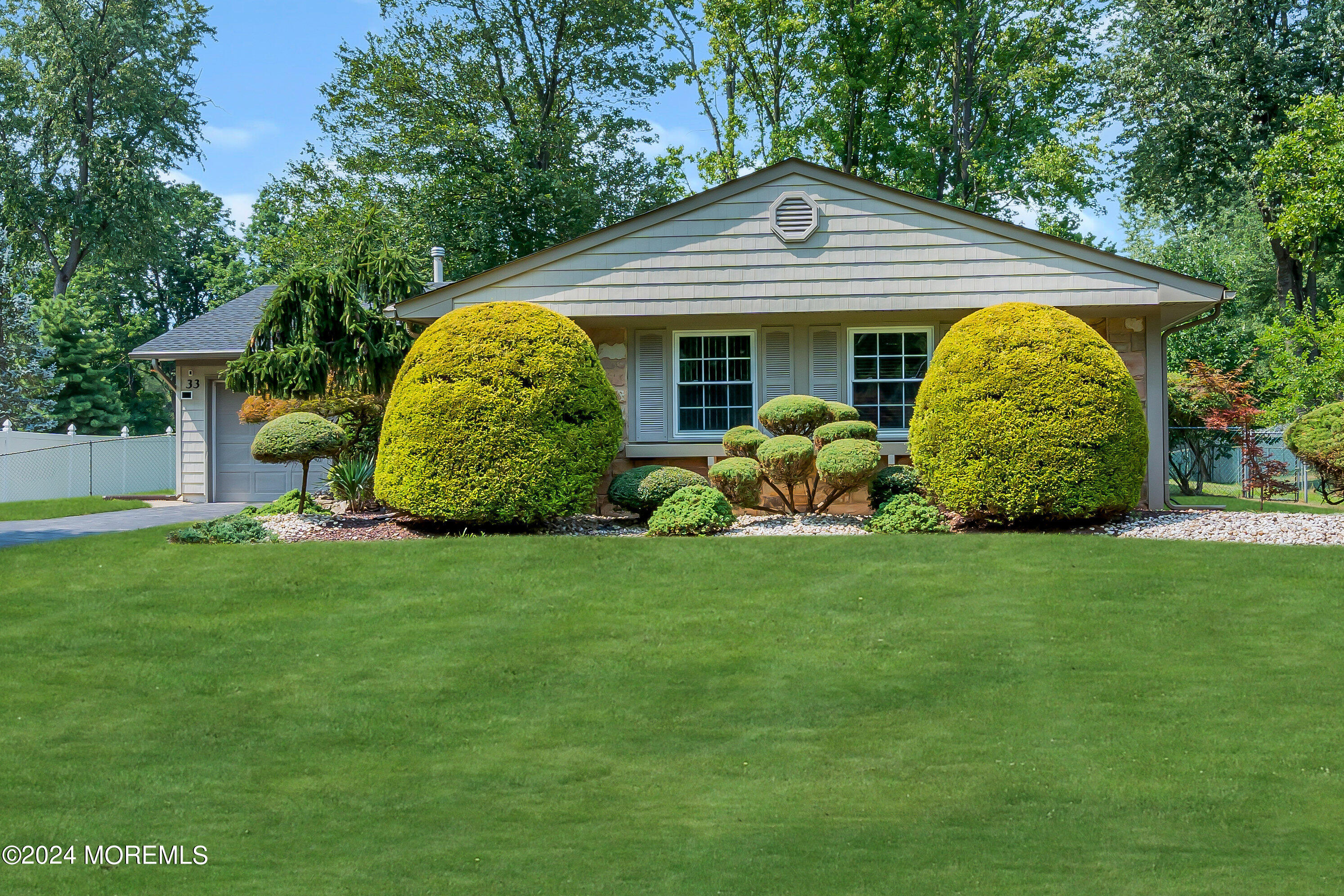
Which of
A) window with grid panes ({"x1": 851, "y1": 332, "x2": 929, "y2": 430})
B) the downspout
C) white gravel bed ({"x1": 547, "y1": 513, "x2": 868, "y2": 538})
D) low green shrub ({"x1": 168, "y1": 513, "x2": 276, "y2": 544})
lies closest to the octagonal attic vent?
window with grid panes ({"x1": 851, "y1": 332, "x2": 929, "y2": 430})

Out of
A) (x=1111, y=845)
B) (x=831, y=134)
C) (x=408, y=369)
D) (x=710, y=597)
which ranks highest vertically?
(x=831, y=134)

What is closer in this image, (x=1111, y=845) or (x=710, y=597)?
(x=1111, y=845)

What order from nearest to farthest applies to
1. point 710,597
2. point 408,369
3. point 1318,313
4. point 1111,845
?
point 1111,845 → point 710,597 → point 408,369 → point 1318,313

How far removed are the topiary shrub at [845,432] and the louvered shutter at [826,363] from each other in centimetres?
159

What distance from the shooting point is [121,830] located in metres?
4.99

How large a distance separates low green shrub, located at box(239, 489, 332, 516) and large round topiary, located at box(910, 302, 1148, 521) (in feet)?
24.4

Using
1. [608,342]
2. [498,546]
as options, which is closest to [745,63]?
[608,342]

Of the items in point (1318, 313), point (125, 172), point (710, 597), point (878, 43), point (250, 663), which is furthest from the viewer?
point (125, 172)

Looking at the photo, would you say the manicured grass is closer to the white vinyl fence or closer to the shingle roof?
the white vinyl fence

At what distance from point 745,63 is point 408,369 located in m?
20.3

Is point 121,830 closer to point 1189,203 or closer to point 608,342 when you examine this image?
point 608,342

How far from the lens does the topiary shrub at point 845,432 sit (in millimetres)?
12320

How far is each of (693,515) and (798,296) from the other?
12.0 ft

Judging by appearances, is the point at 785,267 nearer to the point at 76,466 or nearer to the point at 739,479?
the point at 739,479
